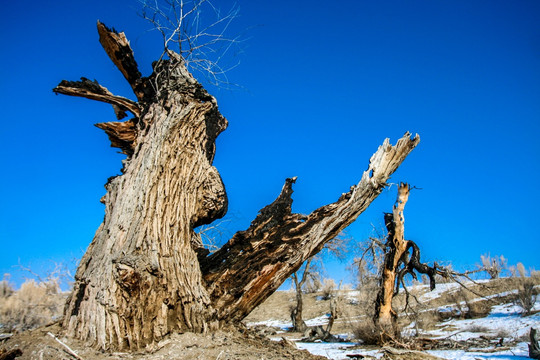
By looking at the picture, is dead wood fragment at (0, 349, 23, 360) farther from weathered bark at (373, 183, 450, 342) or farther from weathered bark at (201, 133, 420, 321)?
weathered bark at (373, 183, 450, 342)

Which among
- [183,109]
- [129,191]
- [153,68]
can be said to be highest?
[153,68]

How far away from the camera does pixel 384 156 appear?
4.19 metres

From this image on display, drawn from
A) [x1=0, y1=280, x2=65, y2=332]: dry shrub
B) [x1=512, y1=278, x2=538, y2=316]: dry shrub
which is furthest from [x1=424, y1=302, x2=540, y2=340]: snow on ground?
[x1=0, y1=280, x2=65, y2=332]: dry shrub

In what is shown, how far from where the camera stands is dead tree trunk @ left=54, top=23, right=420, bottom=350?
8.68ft

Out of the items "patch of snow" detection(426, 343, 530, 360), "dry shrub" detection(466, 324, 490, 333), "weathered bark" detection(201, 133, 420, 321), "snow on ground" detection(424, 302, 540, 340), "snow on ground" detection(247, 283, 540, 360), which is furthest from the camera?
"dry shrub" detection(466, 324, 490, 333)

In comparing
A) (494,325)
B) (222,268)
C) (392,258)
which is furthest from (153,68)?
(494,325)

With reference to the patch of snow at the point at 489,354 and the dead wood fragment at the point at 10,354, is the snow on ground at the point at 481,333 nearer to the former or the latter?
the patch of snow at the point at 489,354

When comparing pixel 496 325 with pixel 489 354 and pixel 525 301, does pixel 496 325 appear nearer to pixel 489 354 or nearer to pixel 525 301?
pixel 525 301

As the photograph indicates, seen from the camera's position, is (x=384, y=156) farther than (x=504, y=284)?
No

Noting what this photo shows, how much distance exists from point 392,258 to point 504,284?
10399mm

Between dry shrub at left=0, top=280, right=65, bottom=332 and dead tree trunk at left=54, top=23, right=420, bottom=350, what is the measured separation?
21.8 ft

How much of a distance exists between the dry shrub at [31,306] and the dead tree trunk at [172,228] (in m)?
6.65

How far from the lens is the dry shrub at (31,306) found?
8.53 m

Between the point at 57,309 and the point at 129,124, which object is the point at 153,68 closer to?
the point at 129,124
